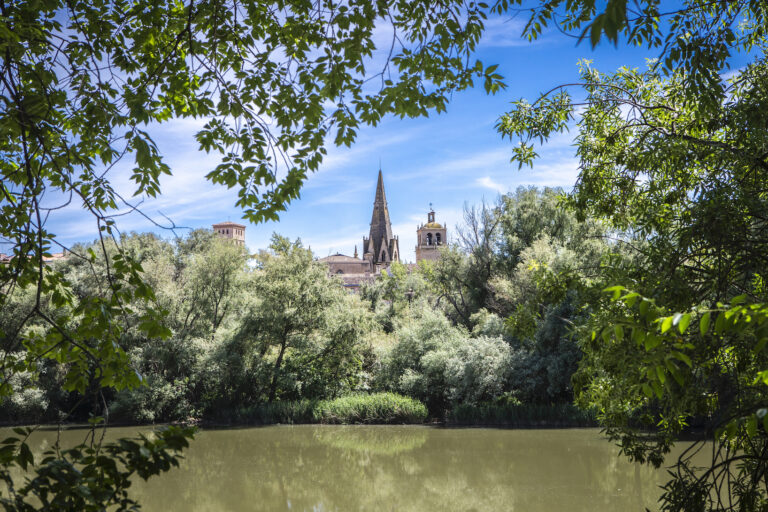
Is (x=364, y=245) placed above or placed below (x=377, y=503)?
above

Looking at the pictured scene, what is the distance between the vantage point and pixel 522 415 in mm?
19484

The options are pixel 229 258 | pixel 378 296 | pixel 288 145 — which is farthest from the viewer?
pixel 378 296

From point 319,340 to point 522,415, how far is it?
8.20 m

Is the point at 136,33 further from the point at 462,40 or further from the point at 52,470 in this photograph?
the point at 52,470

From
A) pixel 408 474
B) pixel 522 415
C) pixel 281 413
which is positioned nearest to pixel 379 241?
pixel 281 413

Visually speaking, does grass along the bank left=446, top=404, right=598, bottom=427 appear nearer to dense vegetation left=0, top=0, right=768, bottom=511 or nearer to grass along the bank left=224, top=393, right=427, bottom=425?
grass along the bank left=224, top=393, right=427, bottom=425

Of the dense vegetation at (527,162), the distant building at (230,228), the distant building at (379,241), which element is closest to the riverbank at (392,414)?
the dense vegetation at (527,162)

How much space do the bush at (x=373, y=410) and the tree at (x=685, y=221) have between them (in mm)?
15385

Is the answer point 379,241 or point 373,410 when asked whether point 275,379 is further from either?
point 379,241

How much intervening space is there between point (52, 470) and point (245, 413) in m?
21.2

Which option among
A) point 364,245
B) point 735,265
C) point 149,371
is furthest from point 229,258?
point 364,245

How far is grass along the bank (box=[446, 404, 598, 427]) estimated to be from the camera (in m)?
18.7

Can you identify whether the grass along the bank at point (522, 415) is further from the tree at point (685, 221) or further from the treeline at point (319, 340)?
the tree at point (685, 221)

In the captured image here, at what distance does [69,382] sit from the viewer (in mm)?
3600
